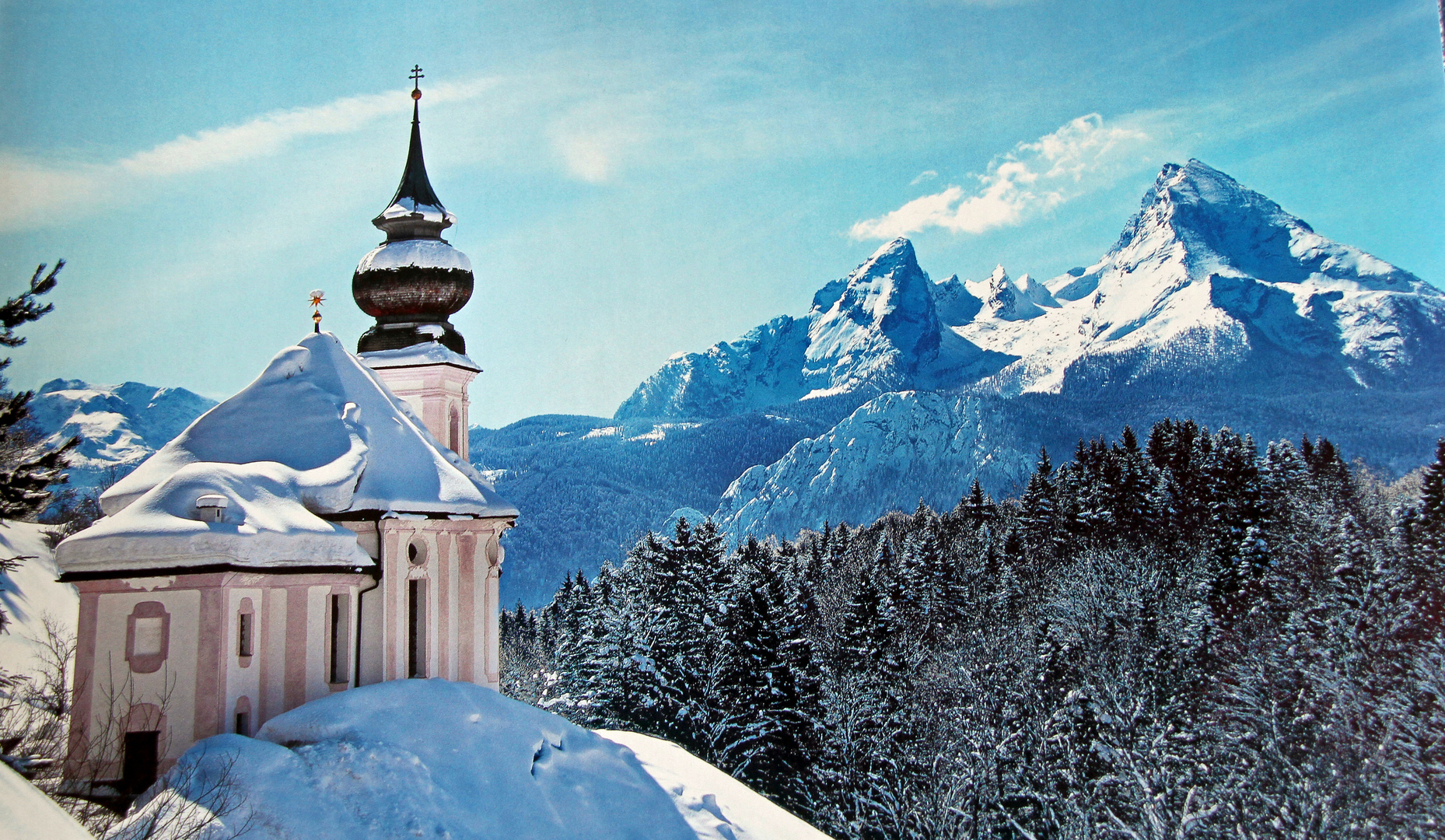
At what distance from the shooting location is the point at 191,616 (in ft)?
55.8

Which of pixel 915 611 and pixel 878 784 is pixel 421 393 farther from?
pixel 915 611

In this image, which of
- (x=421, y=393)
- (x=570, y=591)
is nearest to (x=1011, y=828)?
(x=421, y=393)

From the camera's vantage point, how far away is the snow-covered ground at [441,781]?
14.8 metres

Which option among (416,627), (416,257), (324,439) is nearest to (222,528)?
(324,439)

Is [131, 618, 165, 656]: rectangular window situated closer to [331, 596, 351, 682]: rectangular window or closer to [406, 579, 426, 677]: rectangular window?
[331, 596, 351, 682]: rectangular window

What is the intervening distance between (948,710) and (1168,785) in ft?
46.9

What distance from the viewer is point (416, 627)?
22719 millimetres

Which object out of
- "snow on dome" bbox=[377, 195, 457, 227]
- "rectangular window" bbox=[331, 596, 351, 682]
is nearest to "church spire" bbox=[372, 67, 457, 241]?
"snow on dome" bbox=[377, 195, 457, 227]

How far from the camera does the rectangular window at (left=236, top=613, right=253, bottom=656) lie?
17438 millimetres

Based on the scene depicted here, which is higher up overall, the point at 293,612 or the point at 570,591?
the point at 293,612

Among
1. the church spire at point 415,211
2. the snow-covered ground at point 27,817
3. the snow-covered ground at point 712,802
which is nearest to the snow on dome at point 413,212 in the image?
the church spire at point 415,211

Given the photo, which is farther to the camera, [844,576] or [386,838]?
[844,576]

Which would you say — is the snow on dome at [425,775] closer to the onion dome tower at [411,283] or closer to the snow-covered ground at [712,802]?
the snow-covered ground at [712,802]

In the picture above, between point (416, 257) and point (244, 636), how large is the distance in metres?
16.4
